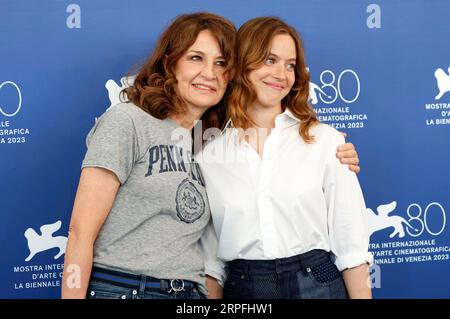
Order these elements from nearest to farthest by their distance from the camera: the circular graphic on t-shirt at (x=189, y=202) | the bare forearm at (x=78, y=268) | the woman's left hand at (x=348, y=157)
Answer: the bare forearm at (x=78, y=268) → the circular graphic on t-shirt at (x=189, y=202) → the woman's left hand at (x=348, y=157)

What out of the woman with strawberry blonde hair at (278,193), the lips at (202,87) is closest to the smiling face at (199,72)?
the lips at (202,87)

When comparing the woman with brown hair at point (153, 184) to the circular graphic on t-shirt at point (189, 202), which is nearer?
the woman with brown hair at point (153, 184)

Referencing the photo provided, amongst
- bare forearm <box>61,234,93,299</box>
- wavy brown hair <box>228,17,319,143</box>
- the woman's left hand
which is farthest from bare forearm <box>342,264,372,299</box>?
bare forearm <box>61,234,93,299</box>

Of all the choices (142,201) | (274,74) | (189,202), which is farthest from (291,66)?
(142,201)

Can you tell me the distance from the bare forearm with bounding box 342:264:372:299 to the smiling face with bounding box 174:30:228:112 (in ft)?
2.13

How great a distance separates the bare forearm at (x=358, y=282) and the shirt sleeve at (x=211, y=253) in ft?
1.25

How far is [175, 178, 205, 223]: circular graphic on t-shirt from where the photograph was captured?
5.42ft

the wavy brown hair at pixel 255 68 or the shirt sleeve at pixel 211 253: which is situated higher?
the wavy brown hair at pixel 255 68

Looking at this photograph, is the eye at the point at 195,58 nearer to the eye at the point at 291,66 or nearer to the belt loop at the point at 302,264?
the eye at the point at 291,66

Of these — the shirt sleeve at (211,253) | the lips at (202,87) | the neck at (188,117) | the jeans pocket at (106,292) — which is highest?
the lips at (202,87)

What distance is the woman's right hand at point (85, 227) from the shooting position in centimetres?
152

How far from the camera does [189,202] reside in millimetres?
1685
